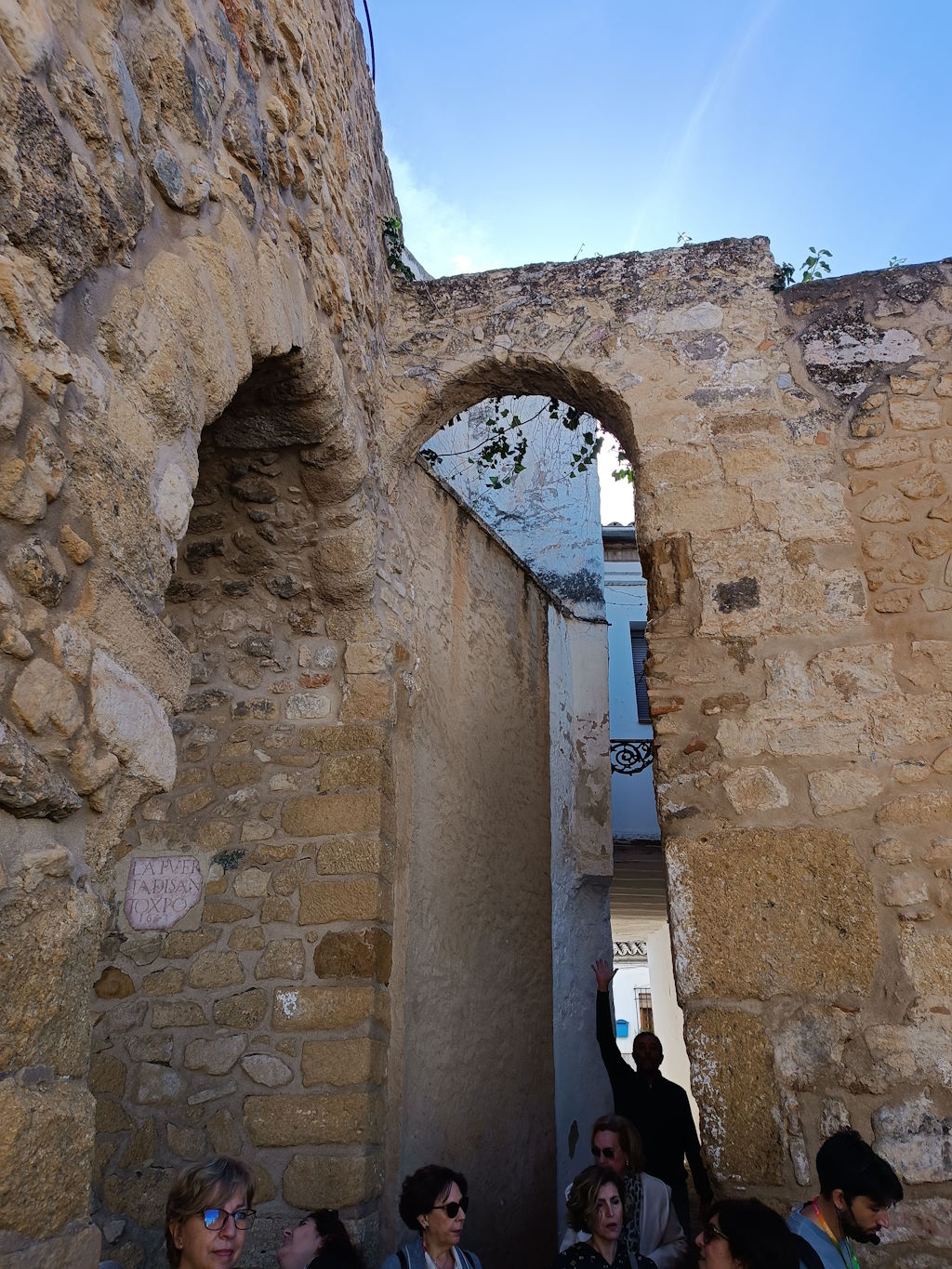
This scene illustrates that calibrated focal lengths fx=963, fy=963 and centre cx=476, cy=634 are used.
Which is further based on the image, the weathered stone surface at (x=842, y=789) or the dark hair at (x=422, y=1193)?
the weathered stone surface at (x=842, y=789)

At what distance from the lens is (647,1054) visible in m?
3.99

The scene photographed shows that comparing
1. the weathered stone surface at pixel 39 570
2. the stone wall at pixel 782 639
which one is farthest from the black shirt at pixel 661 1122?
the weathered stone surface at pixel 39 570

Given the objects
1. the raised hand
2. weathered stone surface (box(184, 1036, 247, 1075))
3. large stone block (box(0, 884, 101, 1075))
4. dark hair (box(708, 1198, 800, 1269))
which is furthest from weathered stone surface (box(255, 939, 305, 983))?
large stone block (box(0, 884, 101, 1075))

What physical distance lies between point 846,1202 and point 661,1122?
4.75 feet

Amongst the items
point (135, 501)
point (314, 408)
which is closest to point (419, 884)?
point (314, 408)

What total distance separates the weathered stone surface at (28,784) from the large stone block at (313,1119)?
2.00 m

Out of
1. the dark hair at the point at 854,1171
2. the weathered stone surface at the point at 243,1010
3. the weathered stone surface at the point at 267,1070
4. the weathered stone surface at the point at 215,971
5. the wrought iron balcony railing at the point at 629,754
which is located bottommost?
the dark hair at the point at 854,1171

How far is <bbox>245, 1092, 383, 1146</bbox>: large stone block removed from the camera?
298cm


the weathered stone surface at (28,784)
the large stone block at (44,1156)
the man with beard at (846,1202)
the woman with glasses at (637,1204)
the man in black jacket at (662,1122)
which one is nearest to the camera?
the large stone block at (44,1156)

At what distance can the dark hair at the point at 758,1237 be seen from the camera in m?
1.99

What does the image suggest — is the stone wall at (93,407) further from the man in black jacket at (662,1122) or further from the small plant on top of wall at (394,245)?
the man in black jacket at (662,1122)

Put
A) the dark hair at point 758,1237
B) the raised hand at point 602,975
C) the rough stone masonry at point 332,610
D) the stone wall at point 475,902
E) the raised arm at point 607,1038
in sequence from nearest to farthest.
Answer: the rough stone masonry at point 332,610 < the dark hair at point 758,1237 < the raised arm at point 607,1038 < the stone wall at point 475,902 < the raised hand at point 602,975

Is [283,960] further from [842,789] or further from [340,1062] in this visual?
[842,789]

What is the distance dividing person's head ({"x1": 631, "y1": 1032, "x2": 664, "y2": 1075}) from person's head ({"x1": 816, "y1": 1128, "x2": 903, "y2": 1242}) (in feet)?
5.59
